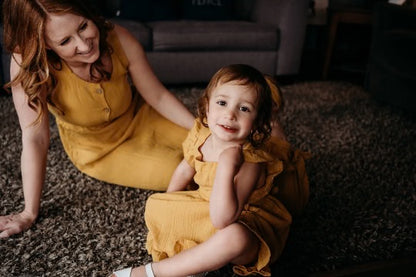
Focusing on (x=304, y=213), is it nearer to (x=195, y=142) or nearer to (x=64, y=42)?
(x=195, y=142)

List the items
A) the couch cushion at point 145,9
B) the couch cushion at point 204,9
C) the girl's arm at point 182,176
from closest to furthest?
1. the girl's arm at point 182,176
2. the couch cushion at point 145,9
3. the couch cushion at point 204,9

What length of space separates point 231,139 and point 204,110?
14cm

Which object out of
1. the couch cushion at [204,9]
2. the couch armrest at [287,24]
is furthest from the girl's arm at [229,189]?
the couch cushion at [204,9]

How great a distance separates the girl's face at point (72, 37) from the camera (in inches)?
38.8

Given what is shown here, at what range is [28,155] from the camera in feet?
3.62

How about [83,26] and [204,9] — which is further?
[204,9]

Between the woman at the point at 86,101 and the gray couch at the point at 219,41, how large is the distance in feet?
3.24

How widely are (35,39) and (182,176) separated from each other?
0.53m

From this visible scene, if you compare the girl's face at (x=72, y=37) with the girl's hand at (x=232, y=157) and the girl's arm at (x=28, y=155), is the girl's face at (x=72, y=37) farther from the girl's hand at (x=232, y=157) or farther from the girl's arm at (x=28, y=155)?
the girl's hand at (x=232, y=157)

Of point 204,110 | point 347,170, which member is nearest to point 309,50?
point 347,170

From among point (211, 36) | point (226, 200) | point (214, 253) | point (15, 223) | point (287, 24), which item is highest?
point (287, 24)

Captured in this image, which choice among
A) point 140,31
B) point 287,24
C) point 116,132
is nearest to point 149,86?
point 116,132

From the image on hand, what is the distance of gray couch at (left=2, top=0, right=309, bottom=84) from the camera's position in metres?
2.36

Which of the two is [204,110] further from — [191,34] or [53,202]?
[191,34]
